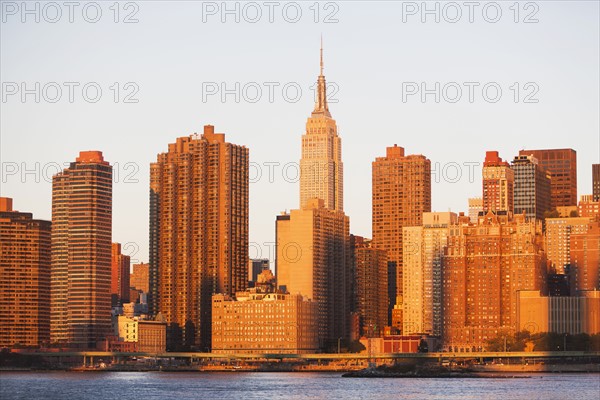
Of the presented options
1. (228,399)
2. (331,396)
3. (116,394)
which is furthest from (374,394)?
(116,394)

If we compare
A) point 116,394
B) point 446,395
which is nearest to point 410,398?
point 446,395

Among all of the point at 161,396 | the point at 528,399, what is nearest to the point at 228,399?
the point at 161,396

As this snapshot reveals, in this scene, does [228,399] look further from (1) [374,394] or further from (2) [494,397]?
(2) [494,397]

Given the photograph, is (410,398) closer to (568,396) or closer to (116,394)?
(568,396)

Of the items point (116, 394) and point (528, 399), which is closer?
point (528, 399)

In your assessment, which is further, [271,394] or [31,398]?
[271,394]

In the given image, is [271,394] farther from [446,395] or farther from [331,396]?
[446,395]
